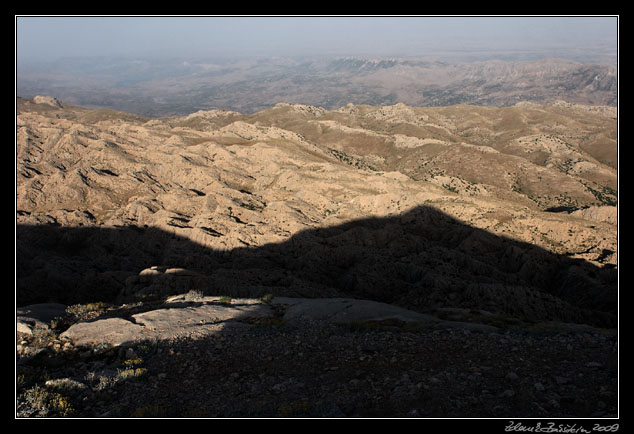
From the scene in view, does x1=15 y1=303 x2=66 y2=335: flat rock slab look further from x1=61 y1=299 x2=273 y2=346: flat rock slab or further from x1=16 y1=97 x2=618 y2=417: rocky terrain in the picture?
x1=61 y1=299 x2=273 y2=346: flat rock slab

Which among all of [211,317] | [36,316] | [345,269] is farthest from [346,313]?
[345,269]

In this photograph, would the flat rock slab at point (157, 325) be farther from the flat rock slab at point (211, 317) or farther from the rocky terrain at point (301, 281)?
the rocky terrain at point (301, 281)

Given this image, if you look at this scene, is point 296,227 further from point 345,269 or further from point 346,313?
point 346,313

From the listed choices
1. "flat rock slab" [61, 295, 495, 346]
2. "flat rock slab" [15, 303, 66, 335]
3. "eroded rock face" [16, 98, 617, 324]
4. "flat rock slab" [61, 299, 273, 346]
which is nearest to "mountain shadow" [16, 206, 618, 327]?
"eroded rock face" [16, 98, 617, 324]

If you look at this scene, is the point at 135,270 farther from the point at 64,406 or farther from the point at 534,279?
the point at 534,279

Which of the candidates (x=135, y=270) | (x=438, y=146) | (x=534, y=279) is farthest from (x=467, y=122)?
(x=135, y=270)

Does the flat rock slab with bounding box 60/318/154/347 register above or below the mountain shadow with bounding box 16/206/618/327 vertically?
above
